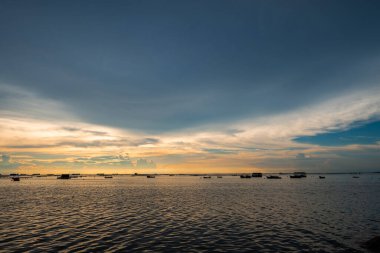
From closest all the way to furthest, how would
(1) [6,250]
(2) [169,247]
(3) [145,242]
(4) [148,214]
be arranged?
(1) [6,250] → (2) [169,247] → (3) [145,242] → (4) [148,214]

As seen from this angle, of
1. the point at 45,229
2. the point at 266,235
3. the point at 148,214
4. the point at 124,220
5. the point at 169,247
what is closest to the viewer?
the point at 169,247

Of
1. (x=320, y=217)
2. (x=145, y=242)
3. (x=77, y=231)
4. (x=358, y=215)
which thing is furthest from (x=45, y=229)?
(x=358, y=215)

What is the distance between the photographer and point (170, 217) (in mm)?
38062

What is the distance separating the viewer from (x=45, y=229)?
29.4m

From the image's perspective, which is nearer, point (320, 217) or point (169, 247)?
point (169, 247)

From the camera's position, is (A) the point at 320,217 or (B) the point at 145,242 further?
(A) the point at 320,217

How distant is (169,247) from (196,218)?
1459 centimetres

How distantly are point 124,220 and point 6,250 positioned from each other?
1587 centimetres

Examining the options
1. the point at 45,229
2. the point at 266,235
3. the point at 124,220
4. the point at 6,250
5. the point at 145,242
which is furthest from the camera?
the point at 124,220

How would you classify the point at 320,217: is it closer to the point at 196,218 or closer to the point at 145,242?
the point at 196,218

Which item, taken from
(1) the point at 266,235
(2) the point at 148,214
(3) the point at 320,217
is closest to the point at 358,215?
(3) the point at 320,217

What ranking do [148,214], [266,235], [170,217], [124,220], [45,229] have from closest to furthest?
[266,235] → [45,229] → [124,220] → [170,217] → [148,214]

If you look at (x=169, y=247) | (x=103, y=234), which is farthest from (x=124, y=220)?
(x=169, y=247)

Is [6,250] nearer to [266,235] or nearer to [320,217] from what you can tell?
[266,235]
